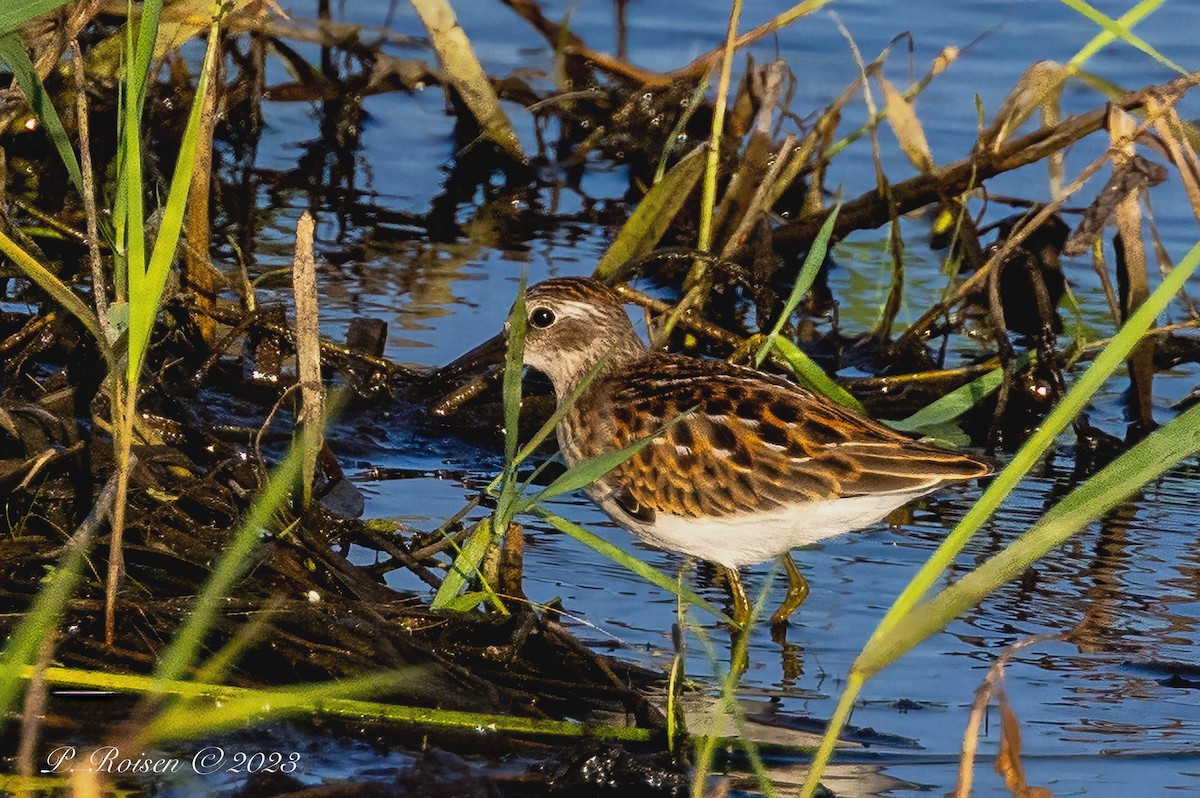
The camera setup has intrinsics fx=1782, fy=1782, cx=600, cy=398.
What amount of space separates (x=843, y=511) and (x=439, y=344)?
271cm

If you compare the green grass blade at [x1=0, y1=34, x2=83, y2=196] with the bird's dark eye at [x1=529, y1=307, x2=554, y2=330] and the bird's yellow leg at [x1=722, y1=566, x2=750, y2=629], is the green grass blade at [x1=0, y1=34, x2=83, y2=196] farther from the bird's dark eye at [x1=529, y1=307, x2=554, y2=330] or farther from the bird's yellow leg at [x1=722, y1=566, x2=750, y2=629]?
the bird's yellow leg at [x1=722, y1=566, x2=750, y2=629]

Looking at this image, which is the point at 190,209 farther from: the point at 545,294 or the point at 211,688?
the point at 211,688

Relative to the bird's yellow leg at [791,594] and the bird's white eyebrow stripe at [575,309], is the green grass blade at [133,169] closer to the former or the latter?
the bird's white eyebrow stripe at [575,309]

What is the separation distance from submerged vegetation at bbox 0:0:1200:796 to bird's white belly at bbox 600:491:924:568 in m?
0.42

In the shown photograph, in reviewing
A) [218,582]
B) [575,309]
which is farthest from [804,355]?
[218,582]

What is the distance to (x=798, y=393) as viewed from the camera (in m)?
5.39

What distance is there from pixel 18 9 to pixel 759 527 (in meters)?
2.55

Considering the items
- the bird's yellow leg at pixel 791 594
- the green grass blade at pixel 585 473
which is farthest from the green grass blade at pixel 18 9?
the bird's yellow leg at pixel 791 594

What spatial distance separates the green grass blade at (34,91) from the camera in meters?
4.07

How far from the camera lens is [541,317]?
20.1 feet

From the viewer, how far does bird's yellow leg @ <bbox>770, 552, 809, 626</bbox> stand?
17.8 feet

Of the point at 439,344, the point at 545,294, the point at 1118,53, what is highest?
the point at 1118,53

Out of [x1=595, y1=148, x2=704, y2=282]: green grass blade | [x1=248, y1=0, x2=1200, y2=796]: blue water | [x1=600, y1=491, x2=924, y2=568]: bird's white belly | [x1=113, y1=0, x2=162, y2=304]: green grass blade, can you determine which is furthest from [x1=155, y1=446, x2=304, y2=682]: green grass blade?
[x1=595, y1=148, x2=704, y2=282]: green grass blade

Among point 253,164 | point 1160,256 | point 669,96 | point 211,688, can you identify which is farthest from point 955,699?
point 253,164
